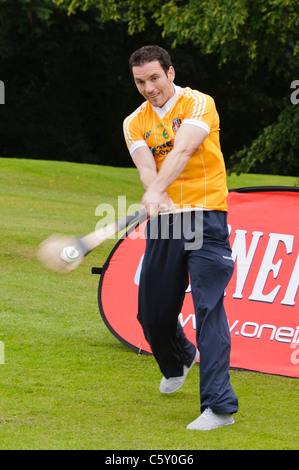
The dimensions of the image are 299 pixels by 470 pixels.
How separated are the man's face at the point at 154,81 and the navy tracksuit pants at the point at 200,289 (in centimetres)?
69

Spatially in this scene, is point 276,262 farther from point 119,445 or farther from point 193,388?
point 119,445

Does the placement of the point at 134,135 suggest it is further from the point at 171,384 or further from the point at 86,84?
the point at 86,84

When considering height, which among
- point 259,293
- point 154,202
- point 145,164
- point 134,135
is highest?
point 134,135

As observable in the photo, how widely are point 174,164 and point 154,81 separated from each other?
0.54m

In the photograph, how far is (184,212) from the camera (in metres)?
4.16

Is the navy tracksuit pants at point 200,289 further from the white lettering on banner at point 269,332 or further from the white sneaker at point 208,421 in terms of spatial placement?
the white lettering on banner at point 269,332

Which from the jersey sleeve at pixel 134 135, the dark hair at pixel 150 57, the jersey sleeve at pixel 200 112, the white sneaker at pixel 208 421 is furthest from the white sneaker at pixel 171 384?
the dark hair at pixel 150 57

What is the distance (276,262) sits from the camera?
5.29m

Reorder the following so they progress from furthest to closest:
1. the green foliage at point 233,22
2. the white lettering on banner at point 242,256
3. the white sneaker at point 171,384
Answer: the green foliage at point 233,22 < the white lettering on banner at point 242,256 < the white sneaker at point 171,384

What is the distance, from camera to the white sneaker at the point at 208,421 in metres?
3.96

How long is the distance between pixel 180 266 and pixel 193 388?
1085mm

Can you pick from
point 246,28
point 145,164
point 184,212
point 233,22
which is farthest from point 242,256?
point 246,28

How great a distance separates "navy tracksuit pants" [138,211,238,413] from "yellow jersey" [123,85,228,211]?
0.33ft

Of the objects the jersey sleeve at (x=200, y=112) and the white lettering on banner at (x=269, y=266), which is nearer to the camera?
the jersey sleeve at (x=200, y=112)
